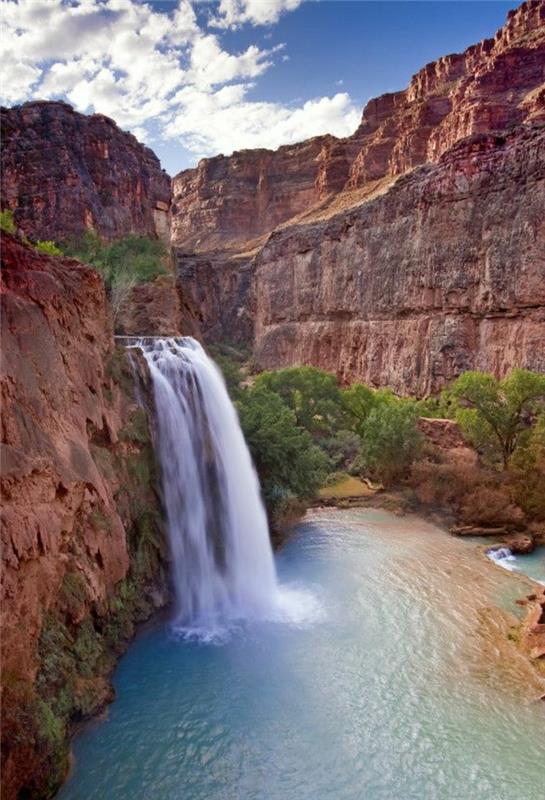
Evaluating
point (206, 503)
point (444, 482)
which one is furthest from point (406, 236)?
point (206, 503)

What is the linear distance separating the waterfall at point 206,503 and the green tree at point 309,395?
11.7 m

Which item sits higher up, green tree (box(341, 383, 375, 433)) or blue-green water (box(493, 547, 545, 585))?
green tree (box(341, 383, 375, 433))

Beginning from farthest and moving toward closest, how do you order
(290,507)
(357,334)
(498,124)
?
(498,124)
(357,334)
(290,507)

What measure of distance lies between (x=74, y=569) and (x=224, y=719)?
3786 mm

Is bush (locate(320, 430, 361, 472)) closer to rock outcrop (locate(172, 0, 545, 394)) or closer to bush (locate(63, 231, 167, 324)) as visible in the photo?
rock outcrop (locate(172, 0, 545, 394))

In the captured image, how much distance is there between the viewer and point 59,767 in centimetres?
791

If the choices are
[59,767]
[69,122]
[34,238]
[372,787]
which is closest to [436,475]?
[372,787]

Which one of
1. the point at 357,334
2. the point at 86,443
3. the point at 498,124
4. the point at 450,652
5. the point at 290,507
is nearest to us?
the point at 86,443

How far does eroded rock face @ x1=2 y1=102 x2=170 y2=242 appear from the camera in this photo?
2997cm

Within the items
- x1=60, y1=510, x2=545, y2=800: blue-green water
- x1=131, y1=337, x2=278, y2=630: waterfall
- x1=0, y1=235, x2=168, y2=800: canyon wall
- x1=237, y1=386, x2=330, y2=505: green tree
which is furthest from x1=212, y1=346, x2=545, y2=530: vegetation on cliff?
x1=0, y1=235, x2=168, y2=800: canyon wall

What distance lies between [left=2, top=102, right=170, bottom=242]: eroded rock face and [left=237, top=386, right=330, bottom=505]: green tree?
706 inches

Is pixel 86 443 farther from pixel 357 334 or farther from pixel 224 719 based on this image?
pixel 357 334

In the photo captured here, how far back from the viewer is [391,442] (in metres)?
23.0

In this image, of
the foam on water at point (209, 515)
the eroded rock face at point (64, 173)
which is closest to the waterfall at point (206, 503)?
the foam on water at point (209, 515)
